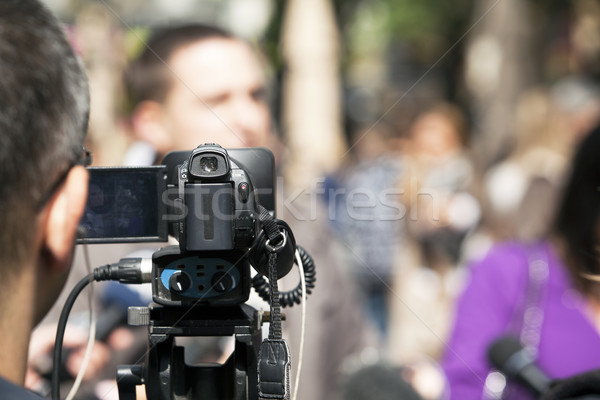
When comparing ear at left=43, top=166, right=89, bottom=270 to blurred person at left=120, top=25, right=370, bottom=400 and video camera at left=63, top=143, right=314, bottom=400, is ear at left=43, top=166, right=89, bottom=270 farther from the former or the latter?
blurred person at left=120, top=25, right=370, bottom=400

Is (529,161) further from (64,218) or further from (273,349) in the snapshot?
(64,218)

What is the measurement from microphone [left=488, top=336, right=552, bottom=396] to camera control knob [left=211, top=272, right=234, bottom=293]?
43.4 inches

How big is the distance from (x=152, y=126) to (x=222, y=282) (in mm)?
1651

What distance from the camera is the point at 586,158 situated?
2.52 metres

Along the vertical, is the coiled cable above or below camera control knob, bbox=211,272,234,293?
below

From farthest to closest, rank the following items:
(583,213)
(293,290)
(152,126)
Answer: (152,126) → (583,213) → (293,290)

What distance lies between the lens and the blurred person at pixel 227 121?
268 cm

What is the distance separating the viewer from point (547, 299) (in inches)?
101

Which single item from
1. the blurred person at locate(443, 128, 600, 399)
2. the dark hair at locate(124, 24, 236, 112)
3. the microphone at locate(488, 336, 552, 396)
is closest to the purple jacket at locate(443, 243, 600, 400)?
the blurred person at locate(443, 128, 600, 399)

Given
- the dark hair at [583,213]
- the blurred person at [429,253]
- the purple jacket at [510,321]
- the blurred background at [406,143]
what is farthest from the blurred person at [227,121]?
the blurred person at [429,253]

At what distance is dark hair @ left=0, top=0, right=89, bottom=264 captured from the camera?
41.8 inches

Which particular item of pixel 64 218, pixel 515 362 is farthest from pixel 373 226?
pixel 64 218

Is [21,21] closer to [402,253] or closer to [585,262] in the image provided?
[585,262]

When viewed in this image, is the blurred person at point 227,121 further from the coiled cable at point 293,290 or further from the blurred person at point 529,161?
the blurred person at point 529,161
